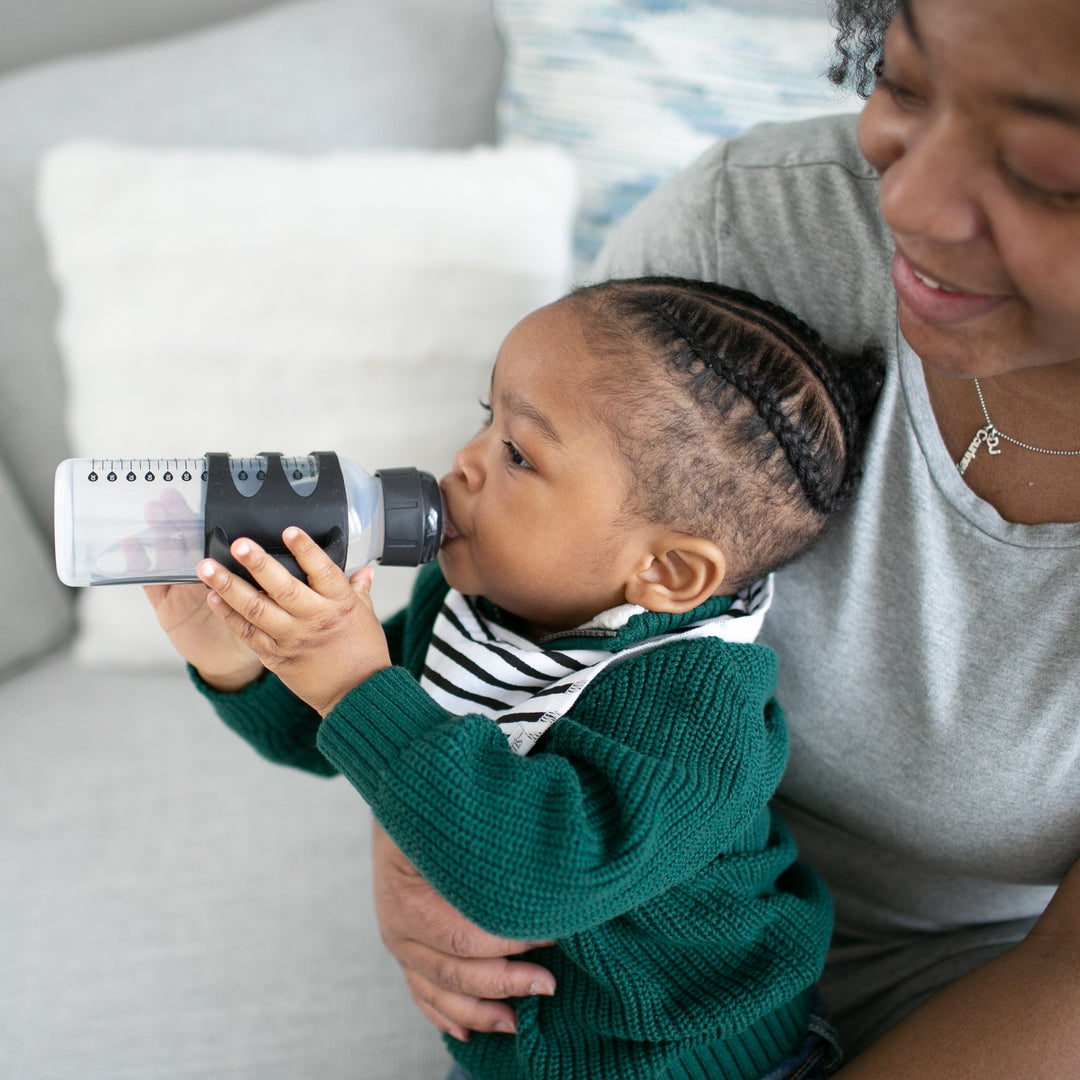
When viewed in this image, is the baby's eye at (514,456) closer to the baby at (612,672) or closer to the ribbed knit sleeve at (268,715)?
the baby at (612,672)

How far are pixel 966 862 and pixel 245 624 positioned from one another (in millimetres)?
780

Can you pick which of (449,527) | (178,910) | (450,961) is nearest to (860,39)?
(449,527)

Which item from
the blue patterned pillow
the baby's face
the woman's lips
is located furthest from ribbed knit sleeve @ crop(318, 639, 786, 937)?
the blue patterned pillow

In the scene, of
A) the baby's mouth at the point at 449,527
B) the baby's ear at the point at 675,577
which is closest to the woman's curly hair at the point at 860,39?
Result: the baby's ear at the point at 675,577

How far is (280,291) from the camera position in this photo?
1399 millimetres

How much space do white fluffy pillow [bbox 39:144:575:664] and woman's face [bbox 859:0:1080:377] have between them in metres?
0.74

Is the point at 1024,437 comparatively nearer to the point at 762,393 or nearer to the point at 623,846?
the point at 762,393

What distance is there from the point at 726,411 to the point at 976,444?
25cm

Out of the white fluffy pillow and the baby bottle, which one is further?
the white fluffy pillow

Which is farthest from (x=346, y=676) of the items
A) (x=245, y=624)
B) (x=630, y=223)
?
(x=630, y=223)

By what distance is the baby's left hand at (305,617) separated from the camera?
0.81m

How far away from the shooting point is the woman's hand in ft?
3.10

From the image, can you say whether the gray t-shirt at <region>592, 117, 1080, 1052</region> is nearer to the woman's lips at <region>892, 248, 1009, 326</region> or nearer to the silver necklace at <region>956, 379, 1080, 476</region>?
the silver necklace at <region>956, 379, 1080, 476</region>

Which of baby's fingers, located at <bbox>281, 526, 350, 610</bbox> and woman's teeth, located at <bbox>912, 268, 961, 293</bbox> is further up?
woman's teeth, located at <bbox>912, 268, 961, 293</bbox>
